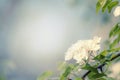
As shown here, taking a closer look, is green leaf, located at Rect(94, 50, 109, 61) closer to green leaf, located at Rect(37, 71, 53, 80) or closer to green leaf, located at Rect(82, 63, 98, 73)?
green leaf, located at Rect(82, 63, 98, 73)

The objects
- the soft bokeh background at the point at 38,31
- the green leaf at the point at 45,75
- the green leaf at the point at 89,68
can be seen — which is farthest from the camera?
the soft bokeh background at the point at 38,31

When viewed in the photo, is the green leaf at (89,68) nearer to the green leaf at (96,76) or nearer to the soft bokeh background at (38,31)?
the green leaf at (96,76)

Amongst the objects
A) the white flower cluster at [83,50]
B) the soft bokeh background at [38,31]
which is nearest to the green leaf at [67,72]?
the white flower cluster at [83,50]

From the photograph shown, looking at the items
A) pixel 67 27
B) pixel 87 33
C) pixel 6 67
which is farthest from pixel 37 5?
pixel 6 67

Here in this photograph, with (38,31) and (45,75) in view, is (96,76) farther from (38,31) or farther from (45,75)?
(38,31)

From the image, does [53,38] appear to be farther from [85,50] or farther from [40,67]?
[85,50]

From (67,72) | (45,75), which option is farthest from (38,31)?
(67,72)
